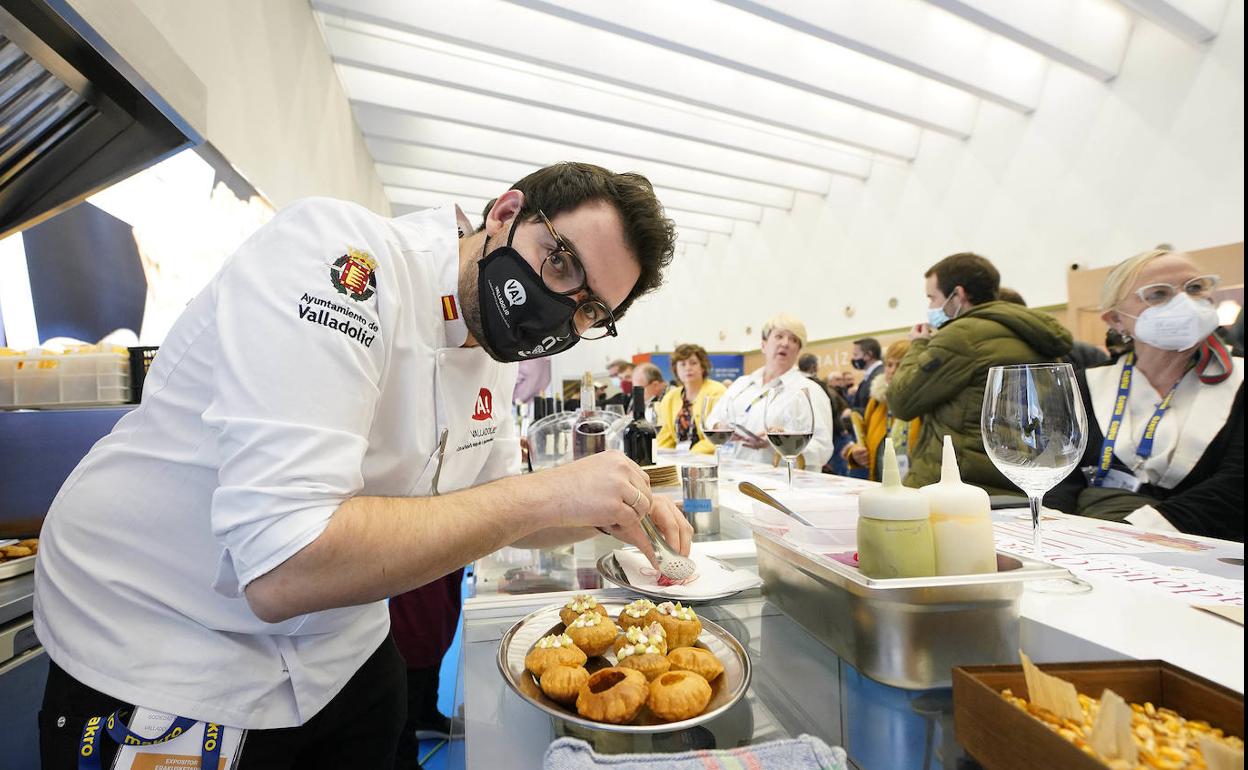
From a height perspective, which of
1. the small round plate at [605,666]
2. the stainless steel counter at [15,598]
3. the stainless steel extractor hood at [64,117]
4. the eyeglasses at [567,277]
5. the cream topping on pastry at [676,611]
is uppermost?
the stainless steel extractor hood at [64,117]

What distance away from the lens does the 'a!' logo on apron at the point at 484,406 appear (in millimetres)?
1277

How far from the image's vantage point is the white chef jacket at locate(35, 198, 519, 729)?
0.74 meters

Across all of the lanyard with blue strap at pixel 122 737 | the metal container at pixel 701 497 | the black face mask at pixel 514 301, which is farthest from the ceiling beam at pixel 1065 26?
the lanyard with blue strap at pixel 122 737

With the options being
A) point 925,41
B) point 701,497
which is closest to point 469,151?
point 925,41

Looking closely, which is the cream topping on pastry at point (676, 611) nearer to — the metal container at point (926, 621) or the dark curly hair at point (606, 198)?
the metal container at point (926, 621)

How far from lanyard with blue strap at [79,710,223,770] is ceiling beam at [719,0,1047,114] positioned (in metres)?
5.34

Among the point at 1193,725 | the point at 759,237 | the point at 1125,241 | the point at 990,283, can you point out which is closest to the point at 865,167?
the point at 759,237

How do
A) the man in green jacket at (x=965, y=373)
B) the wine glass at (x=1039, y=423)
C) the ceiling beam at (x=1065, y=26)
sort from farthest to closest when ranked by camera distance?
the ceiling beam at (x=1065, y=26) → the man in green jacket at (x=965, y=373) → the wine glass at (x=1039, y=423)

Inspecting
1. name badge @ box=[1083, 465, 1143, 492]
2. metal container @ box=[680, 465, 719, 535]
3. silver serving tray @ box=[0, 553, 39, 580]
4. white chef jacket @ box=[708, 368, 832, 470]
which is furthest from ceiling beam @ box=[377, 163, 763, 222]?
silver serving tray @ box=[0, 553, 39, 580]

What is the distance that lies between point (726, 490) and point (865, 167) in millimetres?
8059

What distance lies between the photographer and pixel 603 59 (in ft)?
19.4

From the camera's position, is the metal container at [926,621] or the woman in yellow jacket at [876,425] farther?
the woman in yellow jacket at [876,425]

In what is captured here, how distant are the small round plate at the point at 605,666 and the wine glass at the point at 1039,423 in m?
0.48

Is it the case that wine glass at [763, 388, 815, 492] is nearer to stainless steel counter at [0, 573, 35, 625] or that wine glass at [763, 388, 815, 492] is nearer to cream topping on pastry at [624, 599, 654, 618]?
cream topping on pastry at [624, 599, 654, 618]
